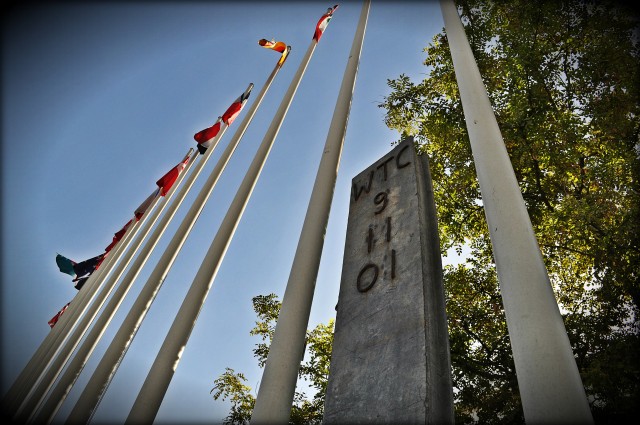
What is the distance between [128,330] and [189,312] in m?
1.83

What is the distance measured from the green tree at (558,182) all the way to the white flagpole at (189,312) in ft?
18.7

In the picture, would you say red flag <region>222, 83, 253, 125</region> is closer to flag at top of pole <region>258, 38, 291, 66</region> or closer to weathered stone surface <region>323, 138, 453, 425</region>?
flag at top of pole <region>258, 38, 291, 66</region>

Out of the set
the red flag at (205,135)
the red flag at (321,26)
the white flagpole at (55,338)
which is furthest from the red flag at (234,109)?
the white flagpole at (55,338)

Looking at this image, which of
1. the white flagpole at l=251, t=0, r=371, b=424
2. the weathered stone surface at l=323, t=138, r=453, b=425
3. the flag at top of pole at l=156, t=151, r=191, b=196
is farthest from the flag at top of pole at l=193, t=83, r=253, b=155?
the weathered stone surface at l=323, t=138, r=453, b=425

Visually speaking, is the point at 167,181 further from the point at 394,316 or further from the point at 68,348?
the point at 394,316

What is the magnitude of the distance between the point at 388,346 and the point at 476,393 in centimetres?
727

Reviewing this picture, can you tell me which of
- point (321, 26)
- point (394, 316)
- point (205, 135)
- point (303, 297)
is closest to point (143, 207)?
point (205, 135)

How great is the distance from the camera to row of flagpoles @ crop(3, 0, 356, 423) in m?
5.12

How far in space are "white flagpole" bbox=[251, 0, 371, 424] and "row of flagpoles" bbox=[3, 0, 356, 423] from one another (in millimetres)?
→ 199

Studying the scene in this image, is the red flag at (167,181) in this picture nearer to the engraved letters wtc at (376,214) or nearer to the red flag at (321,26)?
the red flag at (321,26)

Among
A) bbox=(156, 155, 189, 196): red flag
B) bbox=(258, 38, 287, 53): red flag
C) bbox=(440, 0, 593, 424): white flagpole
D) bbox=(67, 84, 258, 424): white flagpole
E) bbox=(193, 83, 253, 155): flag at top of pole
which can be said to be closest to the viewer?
bbox=(440, 0, 593, 424): white flagpole

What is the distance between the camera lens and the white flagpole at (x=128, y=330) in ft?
18.1

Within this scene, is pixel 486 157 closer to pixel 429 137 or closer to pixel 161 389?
pixel 161 389

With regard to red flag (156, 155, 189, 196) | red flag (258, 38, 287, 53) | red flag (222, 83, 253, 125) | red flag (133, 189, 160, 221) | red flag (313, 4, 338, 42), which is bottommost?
red flag (133, 189, 160, 221)
